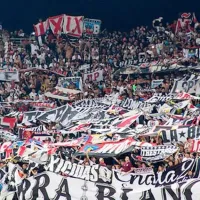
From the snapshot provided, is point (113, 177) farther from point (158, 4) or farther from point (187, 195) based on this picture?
point (158, 4)

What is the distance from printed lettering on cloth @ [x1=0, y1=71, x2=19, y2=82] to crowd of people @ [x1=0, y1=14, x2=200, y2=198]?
17 centimetres

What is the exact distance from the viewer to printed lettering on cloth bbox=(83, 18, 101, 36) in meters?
26.7

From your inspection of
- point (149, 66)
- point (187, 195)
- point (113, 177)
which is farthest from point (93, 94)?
point (187, 195)

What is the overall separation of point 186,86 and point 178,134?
5.99 m

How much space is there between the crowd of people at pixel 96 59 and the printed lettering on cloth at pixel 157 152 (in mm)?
6480

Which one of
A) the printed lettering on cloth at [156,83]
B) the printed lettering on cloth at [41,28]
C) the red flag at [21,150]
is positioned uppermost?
the printed lettering on cloth at [41,28]

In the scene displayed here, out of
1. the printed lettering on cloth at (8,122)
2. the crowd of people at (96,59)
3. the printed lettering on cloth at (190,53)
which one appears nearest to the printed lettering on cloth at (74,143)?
the printed lettering on cloth at (8,122)

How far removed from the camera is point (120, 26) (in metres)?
26.2

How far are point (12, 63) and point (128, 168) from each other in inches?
538

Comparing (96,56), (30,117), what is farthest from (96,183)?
(96,56)

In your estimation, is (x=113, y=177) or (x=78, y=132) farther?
(x=78, y=132)

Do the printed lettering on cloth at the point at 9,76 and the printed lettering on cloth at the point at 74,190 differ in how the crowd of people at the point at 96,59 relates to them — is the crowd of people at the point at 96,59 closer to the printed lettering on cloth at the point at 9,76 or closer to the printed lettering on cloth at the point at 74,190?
the printed lettering on cloth at the point at 9,76

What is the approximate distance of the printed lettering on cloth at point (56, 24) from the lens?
27188 millimetres

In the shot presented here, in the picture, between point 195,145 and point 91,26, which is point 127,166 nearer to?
point 195,145
